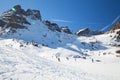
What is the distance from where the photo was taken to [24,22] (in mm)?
104500

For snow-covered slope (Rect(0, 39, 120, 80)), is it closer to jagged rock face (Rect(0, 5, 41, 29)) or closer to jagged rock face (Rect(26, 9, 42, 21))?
jagged rock face (Rect(0, 5, 41, 29))

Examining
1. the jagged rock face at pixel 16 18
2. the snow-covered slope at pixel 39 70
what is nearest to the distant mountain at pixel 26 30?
the jagged rock face at pixel 16 18

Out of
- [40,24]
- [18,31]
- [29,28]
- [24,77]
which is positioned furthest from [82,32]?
[24,77]

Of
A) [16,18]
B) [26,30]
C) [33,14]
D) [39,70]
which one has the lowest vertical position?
[39,70]

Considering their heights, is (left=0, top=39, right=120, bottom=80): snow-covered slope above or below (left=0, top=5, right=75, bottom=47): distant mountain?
below

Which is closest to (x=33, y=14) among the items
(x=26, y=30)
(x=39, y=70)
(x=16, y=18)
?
(x=16, y=18)

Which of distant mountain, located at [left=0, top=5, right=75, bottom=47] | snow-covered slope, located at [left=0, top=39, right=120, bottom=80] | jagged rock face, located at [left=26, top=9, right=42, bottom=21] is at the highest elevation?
jagged rock face, located at [left=26, top=9, right=42, bottom=21]

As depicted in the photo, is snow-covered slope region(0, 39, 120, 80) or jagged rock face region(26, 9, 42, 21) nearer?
snow-covered slope region(0, 39, 120, 80)

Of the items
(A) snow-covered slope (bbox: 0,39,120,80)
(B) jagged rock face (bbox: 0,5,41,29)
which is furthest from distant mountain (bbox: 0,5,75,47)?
(A) snow-covered slope (bbox: 0,39,120,80)

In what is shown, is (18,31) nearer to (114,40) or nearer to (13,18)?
(13,18)

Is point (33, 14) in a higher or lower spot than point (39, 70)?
higher

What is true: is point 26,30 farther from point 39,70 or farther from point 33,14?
point 39,70

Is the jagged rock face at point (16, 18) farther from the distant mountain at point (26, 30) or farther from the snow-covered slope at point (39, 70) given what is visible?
the snow-covered slope at point (39, 70)

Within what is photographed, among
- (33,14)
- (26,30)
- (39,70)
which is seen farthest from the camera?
(33,14)
